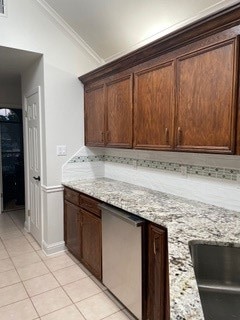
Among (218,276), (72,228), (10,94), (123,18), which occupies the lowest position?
(72,228)

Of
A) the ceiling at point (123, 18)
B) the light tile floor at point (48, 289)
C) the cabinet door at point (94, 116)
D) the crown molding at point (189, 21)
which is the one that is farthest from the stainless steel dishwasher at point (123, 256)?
the ceiling at point (123, 18)

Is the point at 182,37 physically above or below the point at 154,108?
above

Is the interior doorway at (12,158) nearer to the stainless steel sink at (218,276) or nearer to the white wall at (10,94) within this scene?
the white wall at (10,94)

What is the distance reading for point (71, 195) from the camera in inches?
113

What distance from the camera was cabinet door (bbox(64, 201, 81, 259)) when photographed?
8.99 ft

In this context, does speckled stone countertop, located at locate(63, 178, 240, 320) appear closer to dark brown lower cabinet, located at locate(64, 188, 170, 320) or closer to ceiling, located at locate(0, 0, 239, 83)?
dark brown lower cabinet, located at locate(64, 188, 170, 320)

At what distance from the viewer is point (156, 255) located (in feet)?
5.43

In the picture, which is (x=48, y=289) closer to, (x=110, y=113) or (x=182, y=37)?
(x=110, y=113)

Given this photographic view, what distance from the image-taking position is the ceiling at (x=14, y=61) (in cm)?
280

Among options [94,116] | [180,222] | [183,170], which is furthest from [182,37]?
[94,116]

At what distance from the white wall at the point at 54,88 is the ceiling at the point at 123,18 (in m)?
0.19

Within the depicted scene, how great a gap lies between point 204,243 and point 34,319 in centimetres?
155

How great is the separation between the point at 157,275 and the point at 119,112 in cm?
162

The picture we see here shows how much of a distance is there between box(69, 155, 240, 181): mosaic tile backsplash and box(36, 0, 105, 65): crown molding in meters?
1.32
